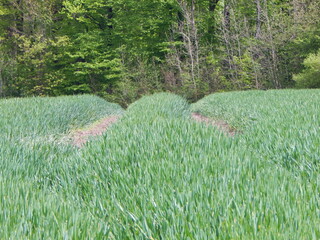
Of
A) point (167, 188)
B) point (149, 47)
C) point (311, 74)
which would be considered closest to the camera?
point (167, 188)

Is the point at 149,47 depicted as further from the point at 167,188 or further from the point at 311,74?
the point at 167,188

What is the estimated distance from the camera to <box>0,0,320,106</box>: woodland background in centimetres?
1772

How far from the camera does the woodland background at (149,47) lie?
1772 cm

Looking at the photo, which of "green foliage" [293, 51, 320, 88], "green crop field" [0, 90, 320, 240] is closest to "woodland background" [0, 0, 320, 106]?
"green foliage" [293, 51, 320, 88]

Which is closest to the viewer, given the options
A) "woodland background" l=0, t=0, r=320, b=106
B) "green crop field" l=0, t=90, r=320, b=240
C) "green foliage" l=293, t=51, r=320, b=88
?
"green crop field" l=0, t=90, r=320, b=240

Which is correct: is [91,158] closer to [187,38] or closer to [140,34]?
[187,38]

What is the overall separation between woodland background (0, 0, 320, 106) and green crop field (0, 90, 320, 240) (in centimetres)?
1308

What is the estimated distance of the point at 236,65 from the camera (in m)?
19.6

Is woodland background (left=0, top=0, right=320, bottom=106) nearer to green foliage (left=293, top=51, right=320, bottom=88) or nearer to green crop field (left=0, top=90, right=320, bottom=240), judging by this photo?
green foliage (left=293, top=51, right=320, bottom=88)

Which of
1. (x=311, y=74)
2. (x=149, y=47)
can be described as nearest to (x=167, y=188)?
(x=311, y=74)

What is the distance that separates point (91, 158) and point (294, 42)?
15.9 metres

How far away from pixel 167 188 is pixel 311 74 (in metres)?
13.8

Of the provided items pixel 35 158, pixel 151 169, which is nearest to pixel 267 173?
pixel 151 169

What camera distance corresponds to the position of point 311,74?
45.3 ft
